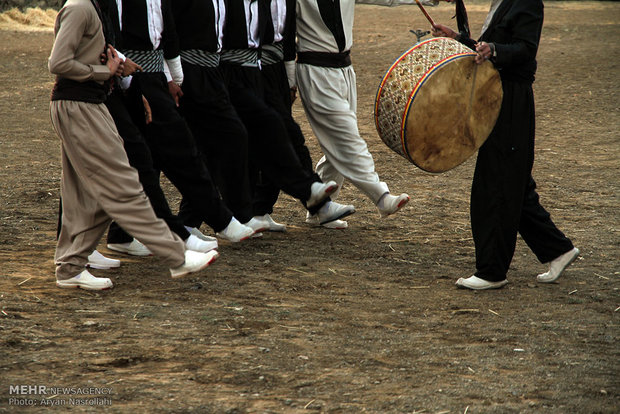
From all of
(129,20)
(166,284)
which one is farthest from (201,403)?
(129,20)

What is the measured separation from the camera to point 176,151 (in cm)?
590

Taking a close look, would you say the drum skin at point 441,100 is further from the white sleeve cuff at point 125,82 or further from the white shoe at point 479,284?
the white sleeve cuff at point 125,82

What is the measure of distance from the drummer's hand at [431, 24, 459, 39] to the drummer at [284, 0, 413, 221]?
1.20 m

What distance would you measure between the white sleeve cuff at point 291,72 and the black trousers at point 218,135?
70cm

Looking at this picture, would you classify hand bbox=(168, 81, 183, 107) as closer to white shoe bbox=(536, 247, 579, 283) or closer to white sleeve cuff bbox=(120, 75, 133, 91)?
white sleeve cuff bbox=(120, 75, 133, 91)

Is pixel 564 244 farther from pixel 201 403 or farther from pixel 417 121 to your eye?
pixel 201 403

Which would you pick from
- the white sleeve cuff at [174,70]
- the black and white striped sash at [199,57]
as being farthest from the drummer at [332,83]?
the white sleeve cuff at [174,70]

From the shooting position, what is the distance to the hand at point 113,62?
510 cm

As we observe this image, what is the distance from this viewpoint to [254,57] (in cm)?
661

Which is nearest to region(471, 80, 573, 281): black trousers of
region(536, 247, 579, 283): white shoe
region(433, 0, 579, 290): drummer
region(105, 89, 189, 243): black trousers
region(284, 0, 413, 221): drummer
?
region(433, 0, 579, 290): drummer

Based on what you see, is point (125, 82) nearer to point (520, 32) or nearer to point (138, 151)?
point (138, 151)

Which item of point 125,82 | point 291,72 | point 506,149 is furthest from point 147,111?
point 506,149

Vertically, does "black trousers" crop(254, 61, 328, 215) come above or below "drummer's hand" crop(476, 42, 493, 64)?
below

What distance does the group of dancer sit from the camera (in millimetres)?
5078
